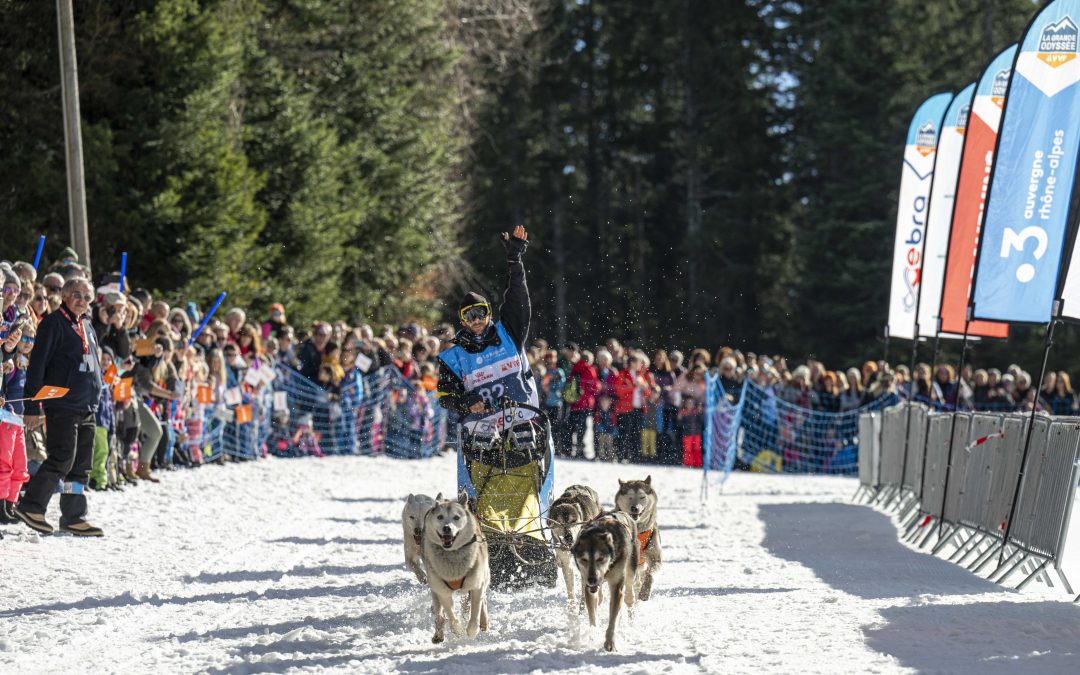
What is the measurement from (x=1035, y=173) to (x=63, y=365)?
731 cm

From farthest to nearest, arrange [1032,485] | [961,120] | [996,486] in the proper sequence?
[961,120]
[996,486]
[1032,485]

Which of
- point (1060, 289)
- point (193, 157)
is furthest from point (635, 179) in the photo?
point (1060, 289)

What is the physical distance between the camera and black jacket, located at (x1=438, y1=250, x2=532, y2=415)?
916 centimetres

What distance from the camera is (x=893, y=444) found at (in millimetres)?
16016

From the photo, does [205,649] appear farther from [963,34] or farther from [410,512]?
[963,34]

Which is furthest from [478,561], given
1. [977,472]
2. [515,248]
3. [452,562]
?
[977,472]

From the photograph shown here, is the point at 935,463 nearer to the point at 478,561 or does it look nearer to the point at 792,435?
the point at 478,561

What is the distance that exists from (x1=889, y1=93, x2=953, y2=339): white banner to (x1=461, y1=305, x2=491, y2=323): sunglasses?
8.10 meters

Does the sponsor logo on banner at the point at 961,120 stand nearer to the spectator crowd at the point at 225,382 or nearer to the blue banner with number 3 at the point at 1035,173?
the spectator crowd at the point at 225,382

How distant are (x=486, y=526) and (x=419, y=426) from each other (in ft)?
44.8

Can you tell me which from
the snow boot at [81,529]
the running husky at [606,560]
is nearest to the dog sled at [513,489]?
the running husky at [606,560]

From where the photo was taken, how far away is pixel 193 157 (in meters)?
22.4

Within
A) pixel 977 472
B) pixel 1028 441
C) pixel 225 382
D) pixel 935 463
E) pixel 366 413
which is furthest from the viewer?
pixel 366 413

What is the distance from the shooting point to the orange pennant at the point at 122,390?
14.0 m
